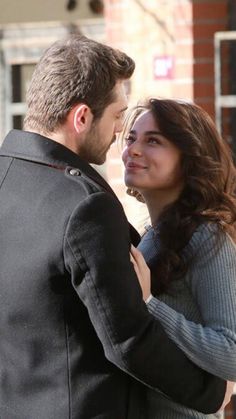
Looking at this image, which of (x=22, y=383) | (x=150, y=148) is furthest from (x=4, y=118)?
(x=22, y=383)

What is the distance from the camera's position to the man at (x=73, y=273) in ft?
8.43

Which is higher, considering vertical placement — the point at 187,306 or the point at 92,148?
the point at 92,148

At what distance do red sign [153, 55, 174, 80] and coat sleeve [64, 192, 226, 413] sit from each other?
3.38 meters

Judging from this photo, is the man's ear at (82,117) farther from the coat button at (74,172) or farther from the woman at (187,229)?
the woman at (187,229)

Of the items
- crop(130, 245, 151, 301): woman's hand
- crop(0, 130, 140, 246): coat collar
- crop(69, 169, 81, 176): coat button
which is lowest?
crop(130, 245, 151, 301): woman's hand

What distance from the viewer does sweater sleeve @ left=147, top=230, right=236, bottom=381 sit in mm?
2766

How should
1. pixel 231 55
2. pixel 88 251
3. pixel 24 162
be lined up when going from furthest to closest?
pixel 231 55 → pixel 24 162 → pixel 88 251

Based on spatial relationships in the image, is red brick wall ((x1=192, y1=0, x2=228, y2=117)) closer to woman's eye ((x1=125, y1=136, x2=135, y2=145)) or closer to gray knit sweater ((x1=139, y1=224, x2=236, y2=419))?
woman's eye ((x1=125, y1=136, x2=135, y2=145))

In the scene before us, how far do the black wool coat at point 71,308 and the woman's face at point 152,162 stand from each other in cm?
39

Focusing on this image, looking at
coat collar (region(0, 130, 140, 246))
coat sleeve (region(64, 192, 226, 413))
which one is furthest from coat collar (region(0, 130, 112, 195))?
coat sleeve (region(64, 192, 226, 413))

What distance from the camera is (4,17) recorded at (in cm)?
709

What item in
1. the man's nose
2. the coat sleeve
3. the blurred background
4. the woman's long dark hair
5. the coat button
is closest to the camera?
the coat sleeve

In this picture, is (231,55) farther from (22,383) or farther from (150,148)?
(22,383)

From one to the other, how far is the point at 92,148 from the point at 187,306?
19.6 inches
